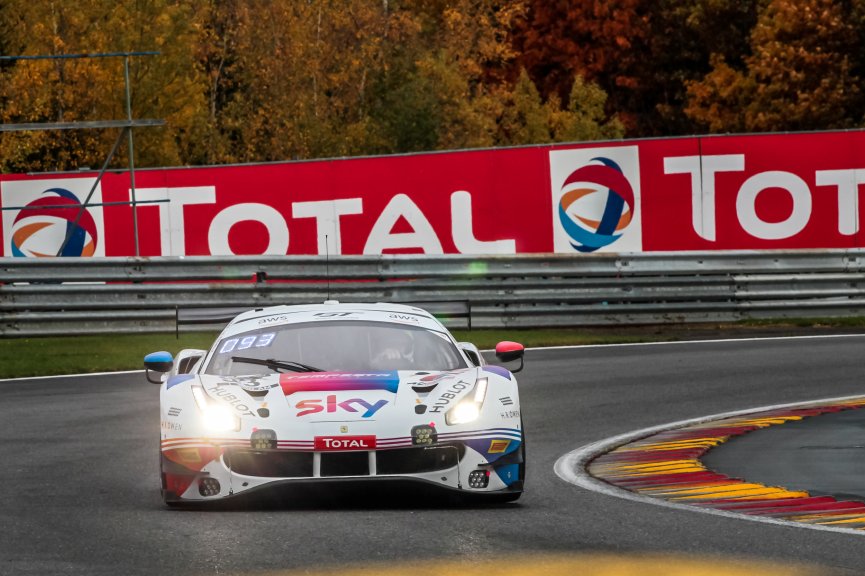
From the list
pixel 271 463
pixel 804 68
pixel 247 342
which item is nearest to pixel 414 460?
pixel 271 463

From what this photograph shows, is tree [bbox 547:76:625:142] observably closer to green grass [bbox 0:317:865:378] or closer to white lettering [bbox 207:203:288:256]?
white lettering [bbox 207:203:288:256]

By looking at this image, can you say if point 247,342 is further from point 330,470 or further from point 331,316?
point 330,470

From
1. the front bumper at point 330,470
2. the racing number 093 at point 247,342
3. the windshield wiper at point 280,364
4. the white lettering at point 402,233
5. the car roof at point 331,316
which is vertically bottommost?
the front bumper at point 330,470

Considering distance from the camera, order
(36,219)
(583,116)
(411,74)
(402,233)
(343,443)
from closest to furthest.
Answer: (343,443) → (402,233) → (36,219) → (411,74) → (583,116)

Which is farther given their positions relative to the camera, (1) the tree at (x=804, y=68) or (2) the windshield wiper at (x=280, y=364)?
(1) the tree at (x=804, y=68)

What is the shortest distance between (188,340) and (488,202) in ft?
25.5

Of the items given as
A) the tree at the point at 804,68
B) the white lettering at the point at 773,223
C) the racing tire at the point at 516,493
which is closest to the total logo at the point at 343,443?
the racing tire at the point at 516,493

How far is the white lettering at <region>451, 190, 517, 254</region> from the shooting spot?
26922 mm

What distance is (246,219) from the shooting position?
90.1 feet

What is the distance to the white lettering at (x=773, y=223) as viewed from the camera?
85.0 ft

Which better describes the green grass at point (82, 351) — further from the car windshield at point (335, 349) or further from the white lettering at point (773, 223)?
the white lettering at point (773, 223)

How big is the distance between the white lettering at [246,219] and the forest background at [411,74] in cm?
1392

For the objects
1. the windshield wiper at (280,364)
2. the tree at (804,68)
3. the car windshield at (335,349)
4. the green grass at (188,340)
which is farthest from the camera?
the tree at (804,68)

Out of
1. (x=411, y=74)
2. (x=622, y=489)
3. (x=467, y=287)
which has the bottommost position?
(x=622, y=489)
